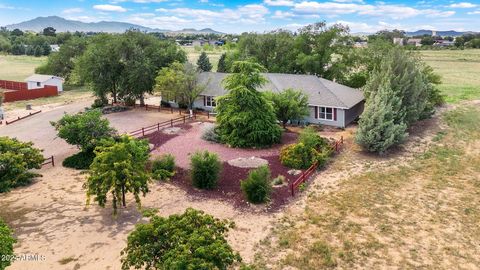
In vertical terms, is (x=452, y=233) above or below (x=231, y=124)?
below

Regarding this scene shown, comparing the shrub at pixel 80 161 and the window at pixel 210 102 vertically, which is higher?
the window at pixel 210 102

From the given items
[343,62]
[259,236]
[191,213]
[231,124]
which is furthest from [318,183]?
[343,62]

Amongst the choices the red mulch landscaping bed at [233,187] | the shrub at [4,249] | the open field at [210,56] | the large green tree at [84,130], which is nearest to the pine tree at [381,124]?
the red mulch landscaping bed at [233,187]

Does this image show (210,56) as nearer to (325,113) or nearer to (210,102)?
(210,102)

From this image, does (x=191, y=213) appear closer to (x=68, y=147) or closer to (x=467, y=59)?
(x=68, y=147)

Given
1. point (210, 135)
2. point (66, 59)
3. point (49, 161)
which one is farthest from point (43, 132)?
point (66, 59)

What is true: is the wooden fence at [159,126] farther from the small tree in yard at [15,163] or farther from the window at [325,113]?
the window at [325,113]
